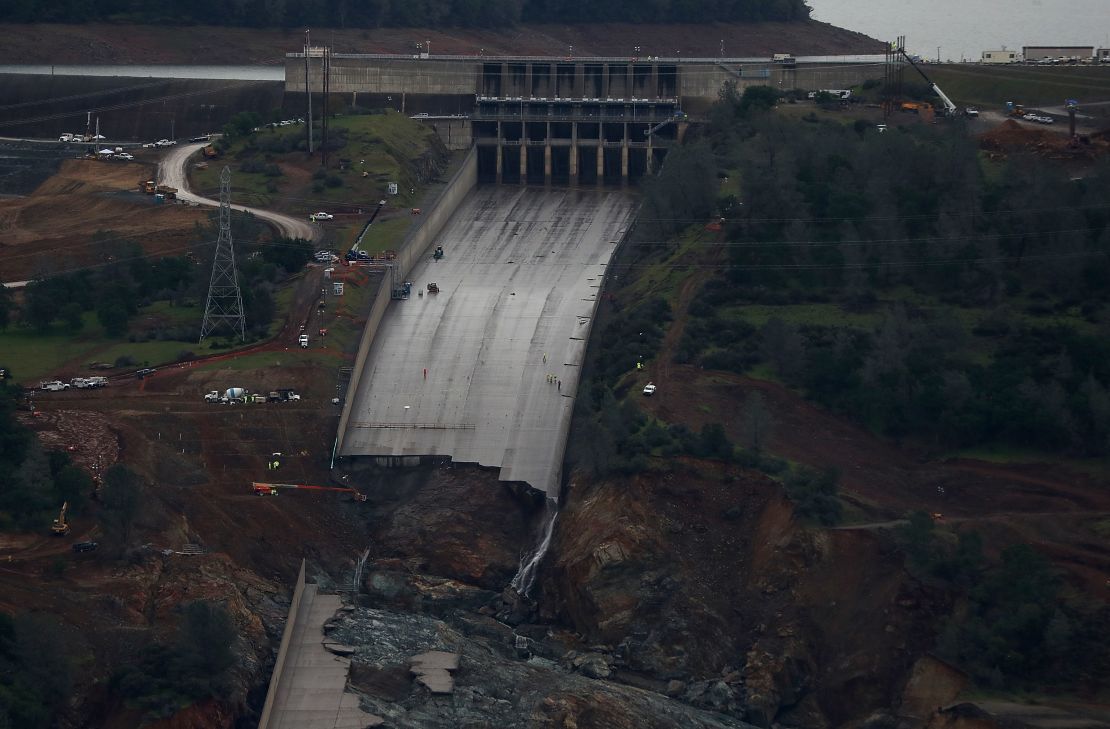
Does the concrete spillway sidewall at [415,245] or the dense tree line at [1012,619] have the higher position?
the concrete spillway sidewall at [415,245]

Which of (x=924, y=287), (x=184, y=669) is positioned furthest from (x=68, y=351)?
(x=924, y=287)

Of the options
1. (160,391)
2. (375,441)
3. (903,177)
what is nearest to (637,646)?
(375,441)

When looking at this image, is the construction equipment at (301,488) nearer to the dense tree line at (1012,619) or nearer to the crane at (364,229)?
the crane at (364,229)

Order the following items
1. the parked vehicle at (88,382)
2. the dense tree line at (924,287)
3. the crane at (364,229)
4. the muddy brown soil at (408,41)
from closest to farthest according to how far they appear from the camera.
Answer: the dense tree line at (924,287) < the parked vehicle at (88,382) < the crane at (364,229) < the muddy brown soil at (408,41)

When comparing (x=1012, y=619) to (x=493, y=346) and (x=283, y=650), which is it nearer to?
(x=283, y=650)

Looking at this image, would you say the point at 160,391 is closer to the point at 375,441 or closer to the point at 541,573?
the point at 375,441

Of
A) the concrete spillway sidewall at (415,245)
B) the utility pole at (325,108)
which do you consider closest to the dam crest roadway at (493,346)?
the concrete spillway sidewall at (415,245)

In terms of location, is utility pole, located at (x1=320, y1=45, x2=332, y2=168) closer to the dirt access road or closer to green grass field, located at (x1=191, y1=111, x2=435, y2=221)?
green grass field, located at (x1=191, y1=111, x2=435, y2=221)
